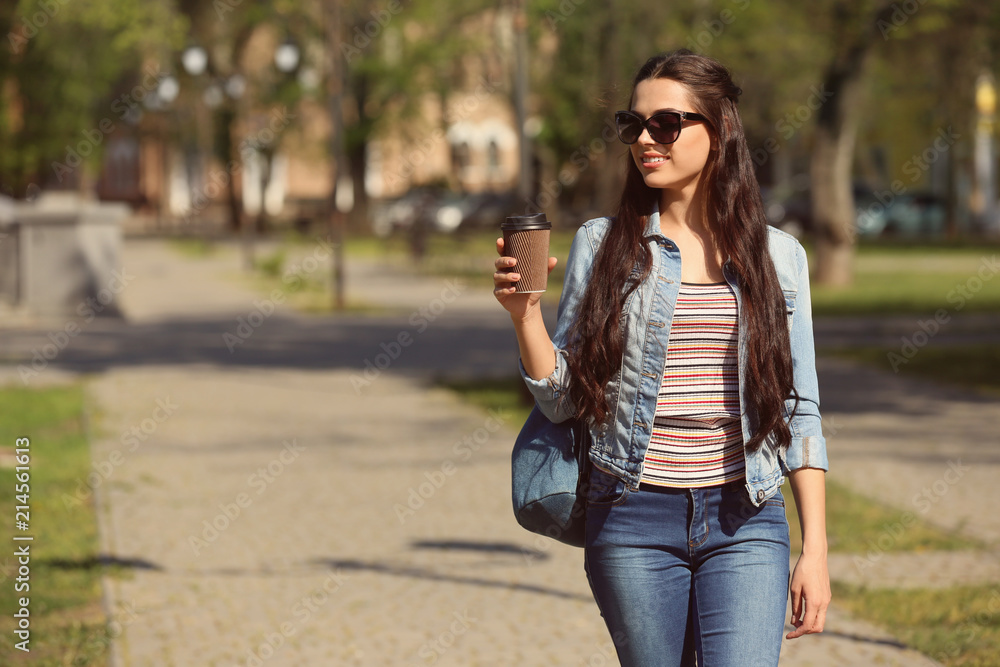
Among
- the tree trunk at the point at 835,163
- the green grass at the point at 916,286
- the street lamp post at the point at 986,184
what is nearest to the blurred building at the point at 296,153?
the green grass at the point at 916,286

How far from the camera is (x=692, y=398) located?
277cm

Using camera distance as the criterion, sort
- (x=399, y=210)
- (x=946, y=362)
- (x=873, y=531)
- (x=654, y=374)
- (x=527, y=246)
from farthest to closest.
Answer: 1. (x=399, y=210)
2. (x=946, y=362)
3. (x=873, y=531)
4. (x=654, y=374)
5. (x=527, y=246)

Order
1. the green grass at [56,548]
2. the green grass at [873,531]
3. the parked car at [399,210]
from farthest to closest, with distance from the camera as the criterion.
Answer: the parked car at [399,210], the green grass at [873,531], the green grass at [56,548]

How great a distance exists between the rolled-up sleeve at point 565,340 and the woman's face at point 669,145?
0.20m

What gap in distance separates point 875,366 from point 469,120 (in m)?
54.1

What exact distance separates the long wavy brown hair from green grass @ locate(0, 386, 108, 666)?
291cm

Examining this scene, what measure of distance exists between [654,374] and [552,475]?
307mm

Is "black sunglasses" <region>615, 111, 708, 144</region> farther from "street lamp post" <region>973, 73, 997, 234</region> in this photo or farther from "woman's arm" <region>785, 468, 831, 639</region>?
"street lamp post" <region>973, 73, 997, 234</region>

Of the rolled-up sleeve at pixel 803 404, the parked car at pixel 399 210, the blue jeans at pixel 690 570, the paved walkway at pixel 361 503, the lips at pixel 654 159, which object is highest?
the lips at pixel 654 159

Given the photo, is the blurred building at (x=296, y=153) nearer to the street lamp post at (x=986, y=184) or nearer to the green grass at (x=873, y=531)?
the street lamp post at (x=986, y=184)

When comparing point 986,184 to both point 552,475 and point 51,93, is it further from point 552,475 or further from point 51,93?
point 552,475

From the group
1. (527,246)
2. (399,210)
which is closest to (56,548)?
(527,246)

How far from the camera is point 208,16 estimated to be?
43.7 metres

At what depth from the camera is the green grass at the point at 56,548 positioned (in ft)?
16.9
